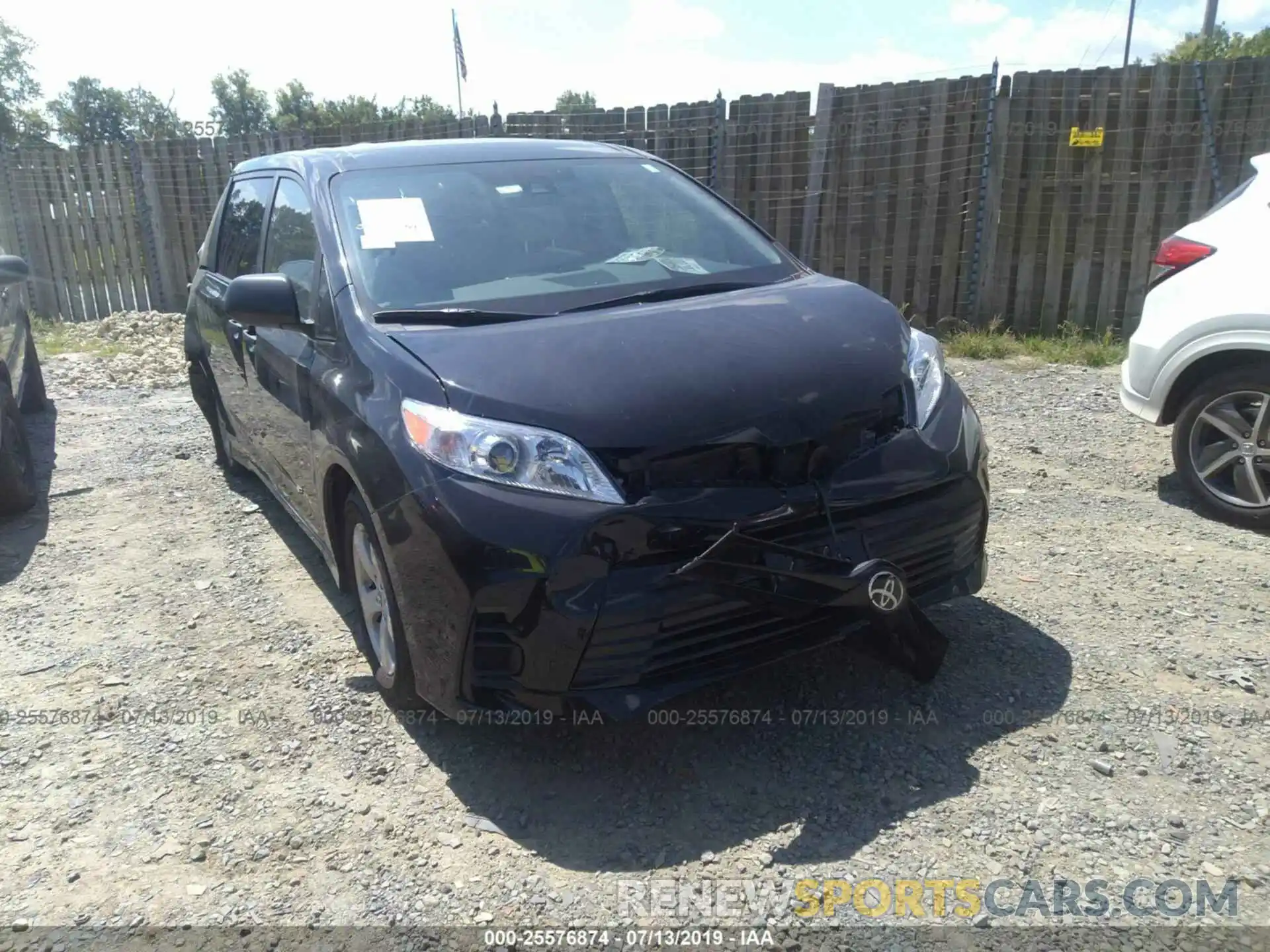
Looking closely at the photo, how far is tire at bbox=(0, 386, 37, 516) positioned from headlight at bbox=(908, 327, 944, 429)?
4.87 meters

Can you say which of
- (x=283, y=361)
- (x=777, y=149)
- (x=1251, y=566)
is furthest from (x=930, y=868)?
(x=777, y=149)

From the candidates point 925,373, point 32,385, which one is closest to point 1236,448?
point 925,373

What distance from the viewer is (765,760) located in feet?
9.78

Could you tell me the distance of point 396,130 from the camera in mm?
11430

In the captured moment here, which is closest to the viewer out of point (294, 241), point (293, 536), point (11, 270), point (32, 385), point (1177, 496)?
point (294, 241)

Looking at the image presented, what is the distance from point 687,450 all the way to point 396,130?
1000cm

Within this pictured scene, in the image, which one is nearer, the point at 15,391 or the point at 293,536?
the point at 293,536

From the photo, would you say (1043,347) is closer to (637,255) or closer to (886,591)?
(637,255)

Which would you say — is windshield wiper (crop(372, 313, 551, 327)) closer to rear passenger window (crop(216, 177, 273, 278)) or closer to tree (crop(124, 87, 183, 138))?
rear passenger window (crop(216, 177, 273, 278))

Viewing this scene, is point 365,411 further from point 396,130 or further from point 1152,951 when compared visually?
point 396,130

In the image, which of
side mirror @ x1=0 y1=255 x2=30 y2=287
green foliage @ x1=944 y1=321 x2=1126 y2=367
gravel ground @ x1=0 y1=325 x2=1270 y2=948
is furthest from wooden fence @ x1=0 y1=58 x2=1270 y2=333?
side mirror @ x1=0 y1=255 x2=30 y2=287

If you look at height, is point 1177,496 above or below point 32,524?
above

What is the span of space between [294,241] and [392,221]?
Answer: 68 centimetres

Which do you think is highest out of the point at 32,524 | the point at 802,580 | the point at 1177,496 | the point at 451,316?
the point at 451,316
